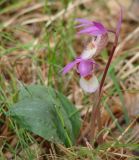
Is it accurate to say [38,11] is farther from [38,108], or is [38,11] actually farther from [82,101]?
[38,108]

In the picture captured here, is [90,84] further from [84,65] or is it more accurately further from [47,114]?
[47,114]

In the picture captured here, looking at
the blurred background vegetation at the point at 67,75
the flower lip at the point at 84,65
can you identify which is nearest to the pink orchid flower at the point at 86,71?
the flower lip at the point at 84,65

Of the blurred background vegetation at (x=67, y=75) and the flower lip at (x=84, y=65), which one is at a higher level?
the flower lip at (x=84, y=65)

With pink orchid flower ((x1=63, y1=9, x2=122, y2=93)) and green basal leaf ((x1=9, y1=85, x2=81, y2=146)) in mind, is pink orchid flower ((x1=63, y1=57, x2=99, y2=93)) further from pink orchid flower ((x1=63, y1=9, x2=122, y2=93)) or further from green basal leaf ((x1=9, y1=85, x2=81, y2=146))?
green basal leaf ((x1=9, y1=85, x2=81, y2=146))

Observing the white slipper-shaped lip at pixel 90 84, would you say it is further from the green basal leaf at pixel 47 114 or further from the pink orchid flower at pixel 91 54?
the green basal leaf at pixel 47 114

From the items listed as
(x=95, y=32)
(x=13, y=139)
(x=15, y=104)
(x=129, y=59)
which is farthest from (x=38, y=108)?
(x=129, y=59)

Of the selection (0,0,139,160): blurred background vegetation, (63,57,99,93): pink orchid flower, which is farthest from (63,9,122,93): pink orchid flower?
(0,0,139,160): blurred background vegetation

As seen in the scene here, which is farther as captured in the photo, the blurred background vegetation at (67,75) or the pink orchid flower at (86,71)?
the blurred background vegetation at (67,75)
